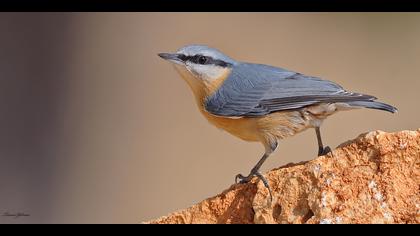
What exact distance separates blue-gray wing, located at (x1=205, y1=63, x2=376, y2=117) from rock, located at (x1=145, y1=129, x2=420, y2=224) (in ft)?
3.09

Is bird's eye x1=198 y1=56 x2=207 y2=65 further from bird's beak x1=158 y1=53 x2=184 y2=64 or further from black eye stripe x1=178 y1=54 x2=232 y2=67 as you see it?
bird's beak x1=158 y1=53 x2=184 y2=64

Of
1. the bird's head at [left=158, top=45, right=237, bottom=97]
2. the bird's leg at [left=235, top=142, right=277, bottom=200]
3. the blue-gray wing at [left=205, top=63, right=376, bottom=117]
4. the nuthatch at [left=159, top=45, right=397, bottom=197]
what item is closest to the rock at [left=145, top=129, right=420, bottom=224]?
the bird's leg at [left=235, top=142, right=277, bottom=200]

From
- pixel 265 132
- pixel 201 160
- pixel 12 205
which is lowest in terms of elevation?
pixel 12 205

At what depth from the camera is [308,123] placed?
6520mm

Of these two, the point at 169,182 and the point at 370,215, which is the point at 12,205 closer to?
the point at 169,182

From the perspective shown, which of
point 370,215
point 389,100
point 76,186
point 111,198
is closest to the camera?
point 370,215

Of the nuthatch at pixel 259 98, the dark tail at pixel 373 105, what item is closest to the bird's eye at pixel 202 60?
the nuthatch at pixel 259 98

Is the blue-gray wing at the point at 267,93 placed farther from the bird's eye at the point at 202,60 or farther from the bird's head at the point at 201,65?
the bird's eye at the point at 202,60

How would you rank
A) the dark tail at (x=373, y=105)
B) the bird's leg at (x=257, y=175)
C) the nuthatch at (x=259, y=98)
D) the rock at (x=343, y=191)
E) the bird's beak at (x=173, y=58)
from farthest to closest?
the bird's beak at (x=173, y=58) < the nuthatch at (x=259, y=98) < the dark tail at (x=373, y=105) < the bird's leg at (x=257, y=175) < the rock at (x=343, y=191)

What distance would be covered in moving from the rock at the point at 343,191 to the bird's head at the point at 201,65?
1.74 meters

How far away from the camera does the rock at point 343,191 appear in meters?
4.91

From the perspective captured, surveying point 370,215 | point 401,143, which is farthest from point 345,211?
point 401,143

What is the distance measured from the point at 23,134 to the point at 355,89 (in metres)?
5.77
